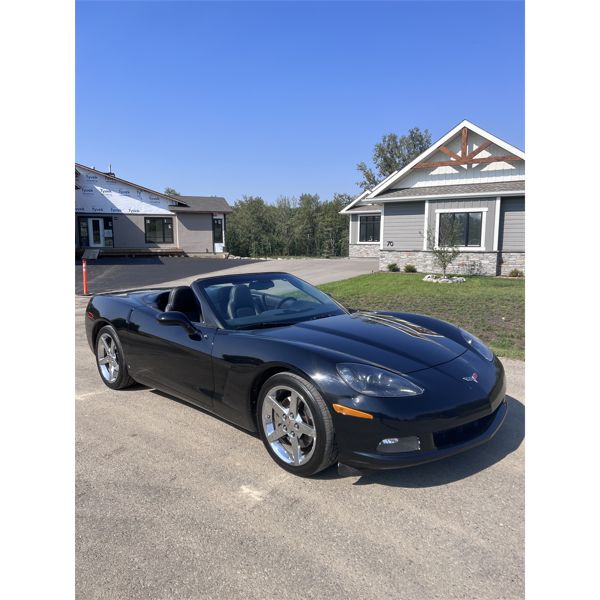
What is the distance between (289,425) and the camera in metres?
3.29

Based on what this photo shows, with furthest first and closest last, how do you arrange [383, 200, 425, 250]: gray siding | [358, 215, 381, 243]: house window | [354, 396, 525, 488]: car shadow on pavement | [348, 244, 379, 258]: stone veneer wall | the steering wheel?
[348, 244, 379, 258]: stone veneer wall < [358, 215, 381, 243]: house window < [383, 200, 425, 250]: gray siding < the steering wheel < [354, 396, 525, 488]: car shadow on pavement

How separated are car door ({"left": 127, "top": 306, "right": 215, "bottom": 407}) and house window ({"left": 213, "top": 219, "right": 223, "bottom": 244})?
98.2 feet

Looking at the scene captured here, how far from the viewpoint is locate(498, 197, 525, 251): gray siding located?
1788 centimetres

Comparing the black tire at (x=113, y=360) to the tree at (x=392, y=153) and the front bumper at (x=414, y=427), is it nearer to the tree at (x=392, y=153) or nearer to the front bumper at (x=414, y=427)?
the front bumper at (x=414, y=427)

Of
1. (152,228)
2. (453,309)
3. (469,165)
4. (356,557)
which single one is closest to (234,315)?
(356,557)

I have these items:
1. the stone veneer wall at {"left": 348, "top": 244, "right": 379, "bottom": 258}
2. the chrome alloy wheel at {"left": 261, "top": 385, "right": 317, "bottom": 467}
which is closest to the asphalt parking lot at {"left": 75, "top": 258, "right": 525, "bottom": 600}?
the chrome alloy wheel at {"left": 261, "top": 385, "right": 317, "bottom": 467}

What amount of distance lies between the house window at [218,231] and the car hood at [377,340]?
101 ft

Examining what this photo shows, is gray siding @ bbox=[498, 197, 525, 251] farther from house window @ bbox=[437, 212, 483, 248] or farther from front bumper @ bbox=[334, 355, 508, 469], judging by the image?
front bumper @ bbox=[334, 355, 508, 469]

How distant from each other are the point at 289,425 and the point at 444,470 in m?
1.07

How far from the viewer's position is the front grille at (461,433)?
301 cm
